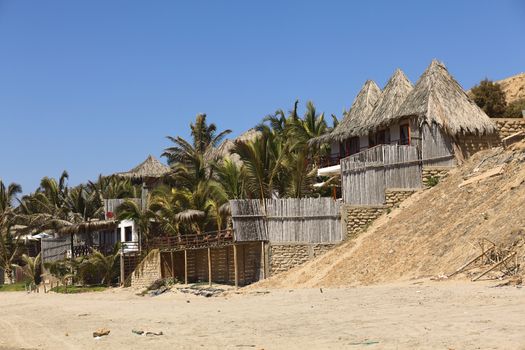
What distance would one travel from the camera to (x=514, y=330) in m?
10.4

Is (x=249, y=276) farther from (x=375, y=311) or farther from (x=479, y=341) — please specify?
(x=479, y=341)

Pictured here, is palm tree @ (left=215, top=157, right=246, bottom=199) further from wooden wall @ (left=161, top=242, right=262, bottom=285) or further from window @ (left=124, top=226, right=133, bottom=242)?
window @ (left=124, top=226, right=133, bottom=242)

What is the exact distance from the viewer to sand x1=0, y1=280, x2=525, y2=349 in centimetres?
1105

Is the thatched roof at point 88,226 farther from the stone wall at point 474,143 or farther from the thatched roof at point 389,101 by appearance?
the stone wall at point 474,143

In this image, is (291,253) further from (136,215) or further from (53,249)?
(53,249)

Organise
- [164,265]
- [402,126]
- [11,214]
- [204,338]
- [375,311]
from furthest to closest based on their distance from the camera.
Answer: [11,214] → [164,265] → [402,126] → [375,311] → [204,338]

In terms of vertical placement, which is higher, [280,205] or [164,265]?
[280,205]

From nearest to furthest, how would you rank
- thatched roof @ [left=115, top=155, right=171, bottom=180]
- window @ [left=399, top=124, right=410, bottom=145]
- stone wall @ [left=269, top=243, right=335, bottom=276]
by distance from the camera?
1. stone wall @ [left=269, top=243, right=335, bottom=276]
2. window @ [left=399, top=124, right=410, bottom=145]
3. thatched roof @ [left=115, top=155, right=171, bottom=180]

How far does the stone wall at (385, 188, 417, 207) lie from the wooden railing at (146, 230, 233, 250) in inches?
245

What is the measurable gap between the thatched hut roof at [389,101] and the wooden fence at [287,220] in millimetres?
5405

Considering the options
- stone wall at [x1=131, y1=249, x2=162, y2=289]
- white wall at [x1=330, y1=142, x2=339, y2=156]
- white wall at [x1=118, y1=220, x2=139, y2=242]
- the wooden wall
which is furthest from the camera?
white wall at [x1=118, y1=220, x2=139, y2=242]

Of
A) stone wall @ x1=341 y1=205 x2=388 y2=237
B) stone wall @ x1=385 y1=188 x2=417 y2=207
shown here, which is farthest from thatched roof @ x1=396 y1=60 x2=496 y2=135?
stone wall @ x1=341 y1=205 x2=388 y2=237

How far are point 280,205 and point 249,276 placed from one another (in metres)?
3.10

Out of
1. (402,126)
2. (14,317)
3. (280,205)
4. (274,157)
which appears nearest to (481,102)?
(402,126)
